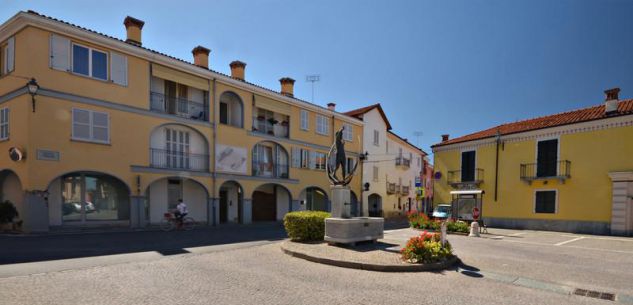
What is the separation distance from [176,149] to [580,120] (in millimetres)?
22258

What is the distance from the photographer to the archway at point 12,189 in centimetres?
1522

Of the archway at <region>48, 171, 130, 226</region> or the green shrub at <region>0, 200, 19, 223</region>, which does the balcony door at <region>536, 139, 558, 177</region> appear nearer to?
the archway at <region>48, 171, 130, 226</region>

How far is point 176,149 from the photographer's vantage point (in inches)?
774

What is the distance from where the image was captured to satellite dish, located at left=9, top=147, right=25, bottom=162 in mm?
14040

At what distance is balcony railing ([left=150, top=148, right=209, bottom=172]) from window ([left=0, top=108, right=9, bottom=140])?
5.85m

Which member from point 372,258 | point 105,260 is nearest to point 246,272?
point 372,258

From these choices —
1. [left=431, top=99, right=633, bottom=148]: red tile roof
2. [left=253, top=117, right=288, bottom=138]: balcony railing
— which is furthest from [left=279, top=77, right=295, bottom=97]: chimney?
[left=431, top=99, right=633, bottom=148]: red tile roof

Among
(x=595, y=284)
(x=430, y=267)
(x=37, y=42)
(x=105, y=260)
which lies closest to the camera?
(x=595, y=284)

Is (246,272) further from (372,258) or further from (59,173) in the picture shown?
(59,173)

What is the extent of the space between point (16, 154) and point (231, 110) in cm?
1159

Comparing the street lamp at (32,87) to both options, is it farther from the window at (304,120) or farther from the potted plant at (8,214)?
the window at (304,120)

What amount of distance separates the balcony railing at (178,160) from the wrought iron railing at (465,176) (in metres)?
16.7

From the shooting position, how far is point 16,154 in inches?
560

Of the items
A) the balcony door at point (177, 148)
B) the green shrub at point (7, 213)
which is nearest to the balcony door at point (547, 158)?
the balcony door at point (177, 148)
